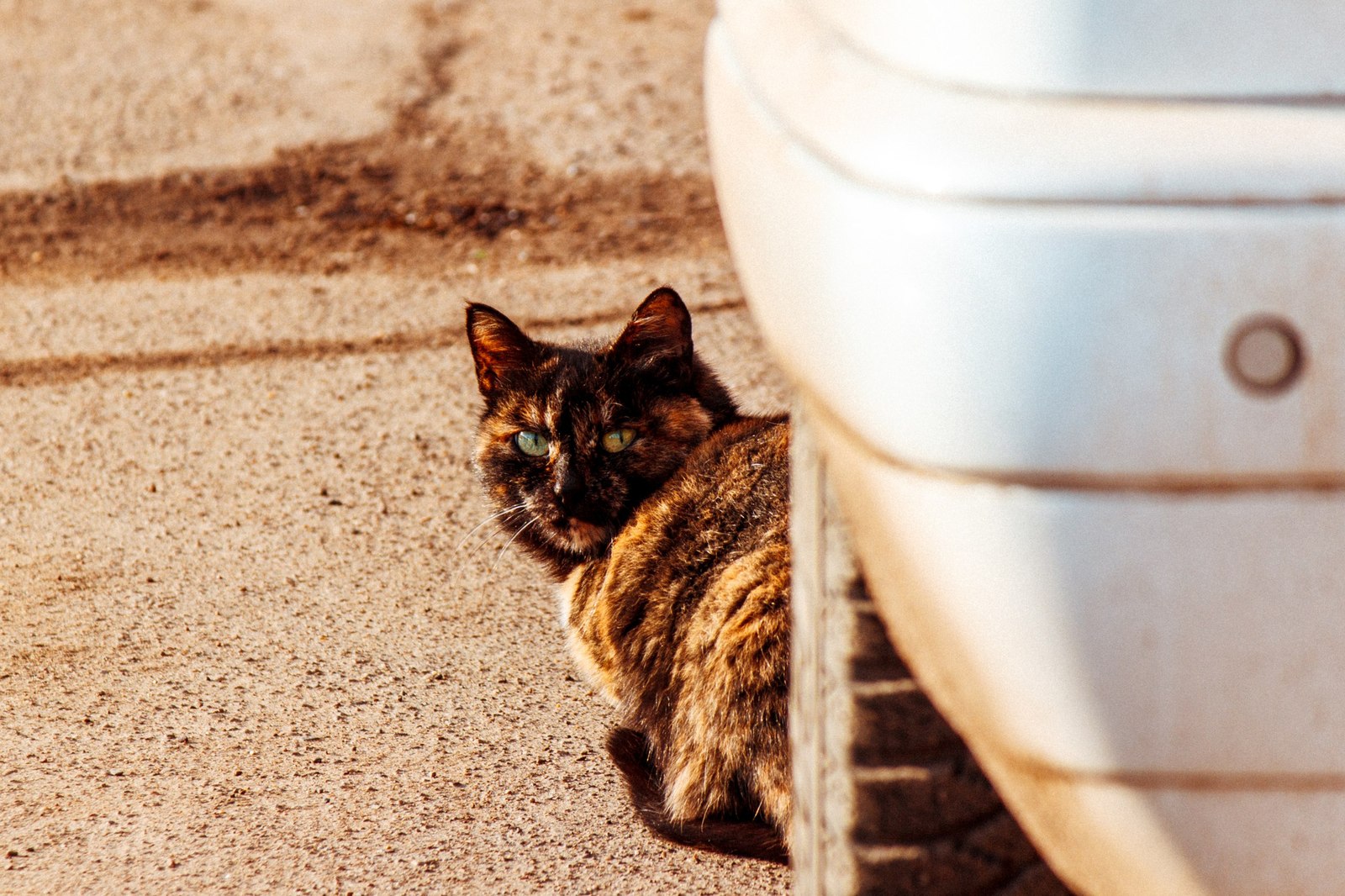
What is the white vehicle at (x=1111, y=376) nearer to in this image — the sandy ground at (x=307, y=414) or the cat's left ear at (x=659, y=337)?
the sandy ground at (x=307, y=414)

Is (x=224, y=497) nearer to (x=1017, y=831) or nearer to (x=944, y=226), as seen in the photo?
(x=1017, y=831)

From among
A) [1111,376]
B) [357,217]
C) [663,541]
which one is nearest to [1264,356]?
[1111,376]

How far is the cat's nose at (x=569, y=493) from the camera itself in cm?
333

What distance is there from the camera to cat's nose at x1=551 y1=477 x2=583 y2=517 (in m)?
3.33

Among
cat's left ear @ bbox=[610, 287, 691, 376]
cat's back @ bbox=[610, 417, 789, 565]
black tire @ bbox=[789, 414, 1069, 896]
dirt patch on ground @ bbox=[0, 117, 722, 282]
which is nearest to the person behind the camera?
black tire @ bbox=[789, 414, 1069, 896]

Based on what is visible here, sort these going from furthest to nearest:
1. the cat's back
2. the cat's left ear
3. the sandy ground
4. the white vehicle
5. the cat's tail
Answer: the cat's left ear
the cat's back
the sandy ground
the cat's tail
the white vehicle

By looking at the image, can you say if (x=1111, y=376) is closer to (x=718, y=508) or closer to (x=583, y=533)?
(x=718, y=508)

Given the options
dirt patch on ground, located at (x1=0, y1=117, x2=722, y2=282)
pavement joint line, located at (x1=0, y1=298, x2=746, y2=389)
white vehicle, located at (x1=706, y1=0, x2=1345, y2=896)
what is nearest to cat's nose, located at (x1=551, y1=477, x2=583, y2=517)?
pavement joint line, located at (x1=0, y1=298, x2=746, y2=389)

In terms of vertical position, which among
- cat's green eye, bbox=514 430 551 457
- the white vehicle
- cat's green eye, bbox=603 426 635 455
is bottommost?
cat's green eye, bbox=514 430 551 457

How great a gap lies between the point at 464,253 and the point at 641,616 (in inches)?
113

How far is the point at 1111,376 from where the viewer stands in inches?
47.2

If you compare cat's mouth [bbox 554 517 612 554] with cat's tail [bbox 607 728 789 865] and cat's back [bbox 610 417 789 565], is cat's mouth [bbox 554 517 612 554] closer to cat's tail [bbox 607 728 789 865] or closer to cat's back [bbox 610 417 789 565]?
cat's back [bbox 610 417 789 565]

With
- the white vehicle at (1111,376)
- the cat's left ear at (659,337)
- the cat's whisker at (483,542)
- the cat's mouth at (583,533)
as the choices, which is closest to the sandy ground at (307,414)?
the cat's whisker at (483,542)

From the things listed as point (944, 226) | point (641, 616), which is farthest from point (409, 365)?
point (944, 226)
